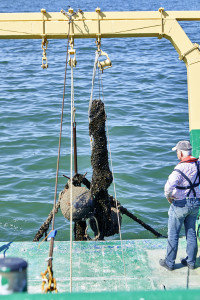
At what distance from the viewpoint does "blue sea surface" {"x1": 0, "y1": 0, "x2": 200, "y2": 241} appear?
10492 mm

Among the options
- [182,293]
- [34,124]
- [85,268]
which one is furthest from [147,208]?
[182,293]

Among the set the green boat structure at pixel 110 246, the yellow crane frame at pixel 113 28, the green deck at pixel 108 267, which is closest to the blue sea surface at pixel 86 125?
the green deck at pixel 108 267

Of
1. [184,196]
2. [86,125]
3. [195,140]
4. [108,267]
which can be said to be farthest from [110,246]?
[86,125]

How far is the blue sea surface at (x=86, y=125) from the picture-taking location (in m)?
10.5

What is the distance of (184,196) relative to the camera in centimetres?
584

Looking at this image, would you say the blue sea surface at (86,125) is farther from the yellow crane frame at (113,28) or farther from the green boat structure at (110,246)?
the yellow crane frame at (113,28)

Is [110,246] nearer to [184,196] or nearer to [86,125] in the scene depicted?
[184,196]

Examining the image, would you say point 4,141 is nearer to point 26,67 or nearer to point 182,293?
point 26,67

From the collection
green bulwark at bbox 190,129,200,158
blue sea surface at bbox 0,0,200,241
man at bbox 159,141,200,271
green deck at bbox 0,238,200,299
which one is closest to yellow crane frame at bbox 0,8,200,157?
green bulwark at bbox 190,129,200,158

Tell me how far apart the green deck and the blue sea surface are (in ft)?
5.17

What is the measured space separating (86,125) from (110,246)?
840cm

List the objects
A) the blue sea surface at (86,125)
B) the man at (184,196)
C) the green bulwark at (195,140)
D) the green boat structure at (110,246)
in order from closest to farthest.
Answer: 1. the man at (184,196)
2. the green boat structure at (110,246)
3. the green bulwark at (195,140)
4. the blue sea surface at (86,125)

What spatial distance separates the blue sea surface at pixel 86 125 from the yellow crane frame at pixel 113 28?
3.11 metres

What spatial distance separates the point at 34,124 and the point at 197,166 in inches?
385
